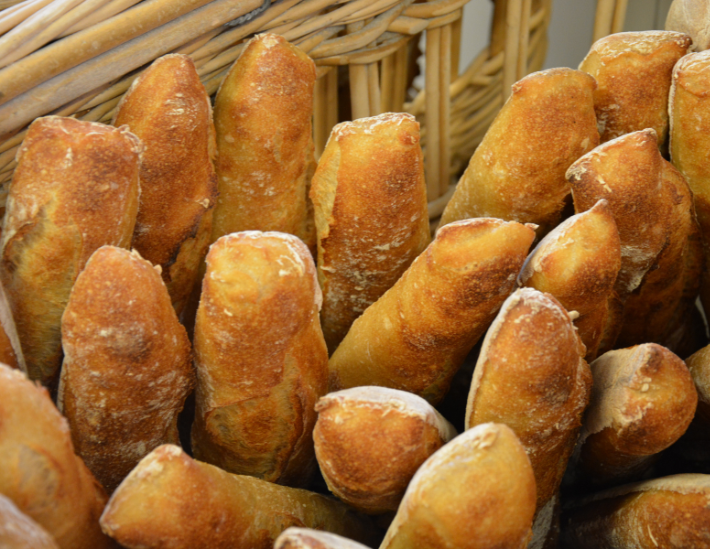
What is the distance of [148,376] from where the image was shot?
1.65 feet

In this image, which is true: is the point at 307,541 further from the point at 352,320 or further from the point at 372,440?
the point at 352,320

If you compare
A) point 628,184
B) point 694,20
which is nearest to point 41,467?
point 628,184

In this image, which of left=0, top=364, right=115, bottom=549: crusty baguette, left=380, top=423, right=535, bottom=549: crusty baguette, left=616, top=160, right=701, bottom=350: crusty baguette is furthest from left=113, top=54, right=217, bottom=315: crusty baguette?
left=616, top=160, right=701, bottom=350: crusty baguette

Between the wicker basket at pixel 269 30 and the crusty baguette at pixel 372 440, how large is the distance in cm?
38

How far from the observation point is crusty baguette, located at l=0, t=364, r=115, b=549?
1.25 feet

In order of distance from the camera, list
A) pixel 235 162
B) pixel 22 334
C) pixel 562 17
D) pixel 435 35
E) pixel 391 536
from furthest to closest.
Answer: pixel 562 17 → pixel 435 35 → pixel 235 162 → pixel 22 334 → pixel 391 536

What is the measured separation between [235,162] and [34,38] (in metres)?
0.20

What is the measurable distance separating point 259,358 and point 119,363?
0.10 metres

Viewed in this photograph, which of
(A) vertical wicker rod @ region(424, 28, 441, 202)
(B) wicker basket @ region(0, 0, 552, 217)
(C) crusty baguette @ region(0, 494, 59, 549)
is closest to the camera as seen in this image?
(C) crusty baguette @ region(0, 494, 59, 549)

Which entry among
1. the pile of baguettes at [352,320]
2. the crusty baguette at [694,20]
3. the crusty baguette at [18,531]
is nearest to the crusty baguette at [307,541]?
the pile of baguettes at [352,320]

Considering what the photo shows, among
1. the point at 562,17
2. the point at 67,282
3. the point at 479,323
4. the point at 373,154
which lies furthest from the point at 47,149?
the point at 562,17

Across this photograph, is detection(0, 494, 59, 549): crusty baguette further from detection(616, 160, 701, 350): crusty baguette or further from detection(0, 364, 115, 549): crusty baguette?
detection(616, 160, 701, 350): crusty baguette

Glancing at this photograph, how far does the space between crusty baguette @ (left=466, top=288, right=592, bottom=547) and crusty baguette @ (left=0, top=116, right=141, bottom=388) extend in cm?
32

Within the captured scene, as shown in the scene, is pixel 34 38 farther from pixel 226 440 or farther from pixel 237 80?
pixel 226 440
